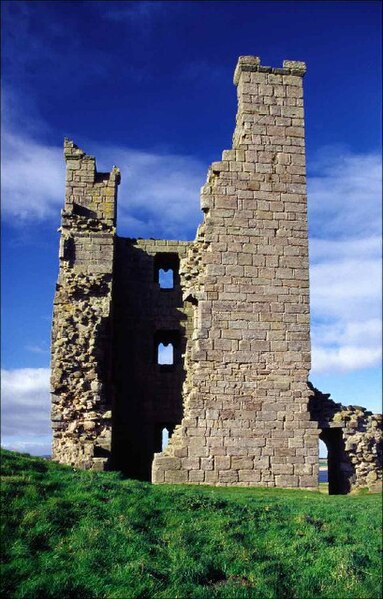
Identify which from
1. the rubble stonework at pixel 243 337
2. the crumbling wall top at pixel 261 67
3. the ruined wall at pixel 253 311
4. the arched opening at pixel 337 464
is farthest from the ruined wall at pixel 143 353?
the crumbling wall top at pixel 261 67

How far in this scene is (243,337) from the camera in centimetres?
1527

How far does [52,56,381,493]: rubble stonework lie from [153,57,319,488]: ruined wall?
0.09ft

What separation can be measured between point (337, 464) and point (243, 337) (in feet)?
15.0

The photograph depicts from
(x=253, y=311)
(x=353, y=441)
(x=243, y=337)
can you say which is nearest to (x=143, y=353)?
(x=243, y=337)

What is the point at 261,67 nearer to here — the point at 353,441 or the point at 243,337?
the point at 243,337

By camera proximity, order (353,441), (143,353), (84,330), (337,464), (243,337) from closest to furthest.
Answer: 1. (243,337)
2. (353,441)
3. (337,464)
4. (84,330)
5. (143,353)

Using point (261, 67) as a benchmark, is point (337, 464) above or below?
below

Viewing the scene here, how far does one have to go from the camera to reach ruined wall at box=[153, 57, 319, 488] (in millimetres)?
14727

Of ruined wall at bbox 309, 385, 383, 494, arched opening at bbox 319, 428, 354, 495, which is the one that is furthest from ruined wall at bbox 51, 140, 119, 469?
arched opening at bbox 319, 428, 354, 495

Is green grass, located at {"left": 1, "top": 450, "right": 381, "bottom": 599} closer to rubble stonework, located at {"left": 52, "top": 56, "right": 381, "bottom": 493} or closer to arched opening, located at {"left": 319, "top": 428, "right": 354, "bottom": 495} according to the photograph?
rubble stonework, located at {"left": 52, "top": 56, "right": 381, "bottom": 493}

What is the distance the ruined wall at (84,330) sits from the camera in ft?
52.0

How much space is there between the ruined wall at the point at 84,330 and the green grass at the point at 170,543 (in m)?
3.74

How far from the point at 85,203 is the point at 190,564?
14.0 m

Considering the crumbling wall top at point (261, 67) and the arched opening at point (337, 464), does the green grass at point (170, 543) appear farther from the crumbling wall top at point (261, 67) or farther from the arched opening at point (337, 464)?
the crumbling wall top at point (261, 67)
